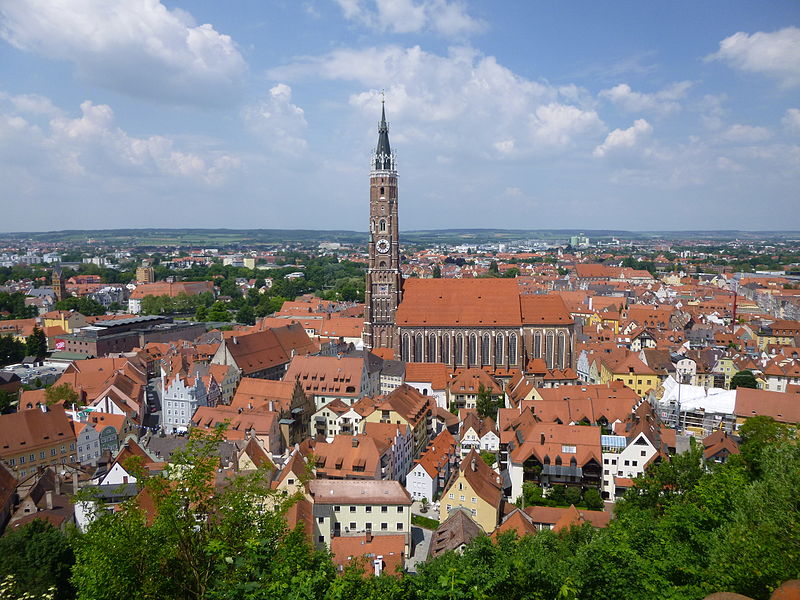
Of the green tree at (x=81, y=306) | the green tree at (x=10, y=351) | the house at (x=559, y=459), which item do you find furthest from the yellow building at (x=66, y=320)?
the house at (x=559, y=459)

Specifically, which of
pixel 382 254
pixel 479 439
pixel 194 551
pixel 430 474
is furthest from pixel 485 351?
pixel 194 551

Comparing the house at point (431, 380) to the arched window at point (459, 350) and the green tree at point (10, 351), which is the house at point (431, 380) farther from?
the green tree at point (10, 351)

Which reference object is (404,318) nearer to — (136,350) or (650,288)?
(136,350)

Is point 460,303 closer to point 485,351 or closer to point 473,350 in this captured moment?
point 473,350

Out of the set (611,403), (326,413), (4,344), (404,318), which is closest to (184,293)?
(4,344)

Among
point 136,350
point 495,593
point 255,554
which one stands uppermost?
point 255,554

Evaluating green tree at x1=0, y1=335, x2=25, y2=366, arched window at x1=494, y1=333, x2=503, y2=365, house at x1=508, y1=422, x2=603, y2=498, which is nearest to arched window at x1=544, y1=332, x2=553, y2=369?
arched window at x1=494, y1=333, x2=503, y2=365
